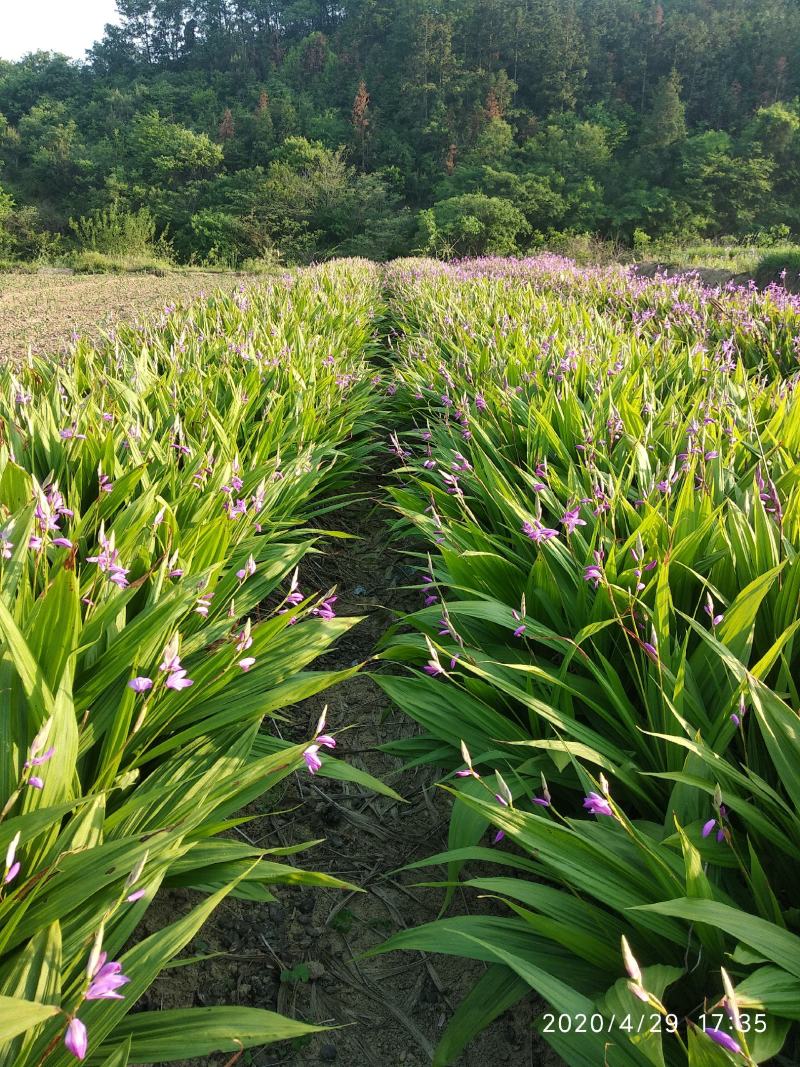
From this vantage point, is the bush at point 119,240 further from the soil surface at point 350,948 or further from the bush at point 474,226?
the soil surface at point 350,948

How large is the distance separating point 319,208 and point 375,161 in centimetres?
1305

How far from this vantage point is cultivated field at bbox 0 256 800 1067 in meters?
0.80

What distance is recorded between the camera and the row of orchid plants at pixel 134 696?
768 millimetres

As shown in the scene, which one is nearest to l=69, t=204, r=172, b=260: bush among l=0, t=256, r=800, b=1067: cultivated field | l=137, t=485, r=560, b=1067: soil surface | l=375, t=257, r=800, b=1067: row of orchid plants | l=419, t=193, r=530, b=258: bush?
l=419, t=193, r=530, b=258: bush

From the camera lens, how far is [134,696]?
1104mm

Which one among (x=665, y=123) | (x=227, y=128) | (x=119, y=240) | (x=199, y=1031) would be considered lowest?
(x=199, y=1031)

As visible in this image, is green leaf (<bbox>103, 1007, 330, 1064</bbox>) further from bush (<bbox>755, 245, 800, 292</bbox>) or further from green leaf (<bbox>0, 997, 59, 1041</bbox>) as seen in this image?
bush (<bbox>755, 245, 800, 292</bbox>)

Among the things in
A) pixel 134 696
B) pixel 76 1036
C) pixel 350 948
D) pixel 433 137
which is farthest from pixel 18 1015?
pixel 433 137

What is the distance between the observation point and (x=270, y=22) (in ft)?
217

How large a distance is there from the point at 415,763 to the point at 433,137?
5033cm

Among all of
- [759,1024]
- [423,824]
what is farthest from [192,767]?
[759,1024]

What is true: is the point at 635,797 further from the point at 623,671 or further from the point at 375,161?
the point at 375,161

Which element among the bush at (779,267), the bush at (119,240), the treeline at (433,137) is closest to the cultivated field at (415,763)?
the bush at (779,267)

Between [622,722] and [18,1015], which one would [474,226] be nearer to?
[622,722]
